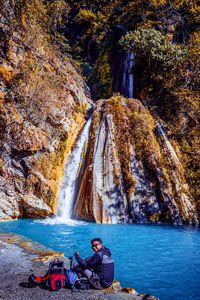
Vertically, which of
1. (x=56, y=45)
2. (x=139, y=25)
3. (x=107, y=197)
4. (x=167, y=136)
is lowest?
(x=107, y=197)

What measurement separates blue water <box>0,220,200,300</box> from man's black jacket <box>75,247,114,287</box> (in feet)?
2.74

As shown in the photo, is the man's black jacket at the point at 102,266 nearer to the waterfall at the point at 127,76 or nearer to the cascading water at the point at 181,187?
the cascading water at the point at 181,187

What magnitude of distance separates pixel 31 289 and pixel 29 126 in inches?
329

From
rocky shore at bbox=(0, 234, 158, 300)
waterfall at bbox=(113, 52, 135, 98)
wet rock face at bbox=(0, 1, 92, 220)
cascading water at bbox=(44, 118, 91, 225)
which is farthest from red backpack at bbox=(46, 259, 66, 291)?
waterfall at bbox=(113, 52, 135, 98)

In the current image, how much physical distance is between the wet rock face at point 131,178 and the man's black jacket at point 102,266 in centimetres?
576

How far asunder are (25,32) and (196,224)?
14641 mm

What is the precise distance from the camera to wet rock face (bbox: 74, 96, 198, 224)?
9.10 m

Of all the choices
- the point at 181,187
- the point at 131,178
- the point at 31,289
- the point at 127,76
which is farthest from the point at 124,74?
the point at 31,289

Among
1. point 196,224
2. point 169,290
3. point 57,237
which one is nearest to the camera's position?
Answer: point 169,290

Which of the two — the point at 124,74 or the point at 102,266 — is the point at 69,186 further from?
the point at 124,74

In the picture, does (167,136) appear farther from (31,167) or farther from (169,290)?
(169,290)

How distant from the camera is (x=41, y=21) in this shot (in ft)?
45.6

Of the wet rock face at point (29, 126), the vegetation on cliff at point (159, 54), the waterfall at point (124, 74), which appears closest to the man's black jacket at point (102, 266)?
the wet rock face at point (29, 126)

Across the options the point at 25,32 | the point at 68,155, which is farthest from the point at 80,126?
the point at 25,32
